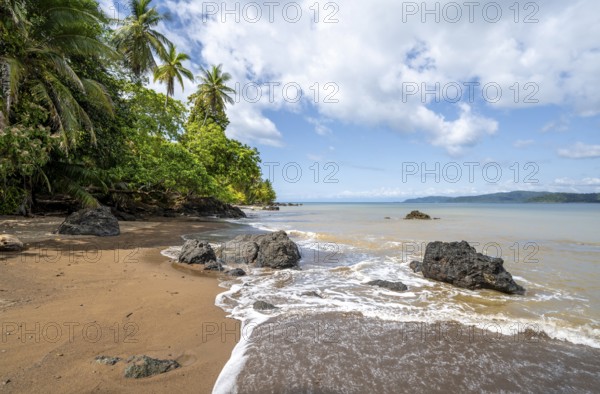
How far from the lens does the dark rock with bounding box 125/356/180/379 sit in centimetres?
272

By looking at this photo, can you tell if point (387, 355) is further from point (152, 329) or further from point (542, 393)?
point (152, 329)

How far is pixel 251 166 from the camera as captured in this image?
24609 mm

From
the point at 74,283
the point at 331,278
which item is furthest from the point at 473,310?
the point at 74,283

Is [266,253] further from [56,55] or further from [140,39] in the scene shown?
[140,39]

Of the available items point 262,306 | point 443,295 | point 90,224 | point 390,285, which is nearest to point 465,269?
point 443,295

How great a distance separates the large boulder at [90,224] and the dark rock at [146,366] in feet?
30.0

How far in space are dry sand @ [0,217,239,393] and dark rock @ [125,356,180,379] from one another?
6 cm

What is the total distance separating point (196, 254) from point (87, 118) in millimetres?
9872

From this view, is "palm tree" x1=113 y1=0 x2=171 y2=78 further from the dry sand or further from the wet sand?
the wet sand

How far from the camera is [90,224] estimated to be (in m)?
10.5

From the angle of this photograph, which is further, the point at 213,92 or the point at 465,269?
the point at 213,92

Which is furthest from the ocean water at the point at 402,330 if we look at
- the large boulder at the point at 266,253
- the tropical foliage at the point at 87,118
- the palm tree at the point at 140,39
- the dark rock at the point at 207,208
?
the palm tree at the point at 140,39

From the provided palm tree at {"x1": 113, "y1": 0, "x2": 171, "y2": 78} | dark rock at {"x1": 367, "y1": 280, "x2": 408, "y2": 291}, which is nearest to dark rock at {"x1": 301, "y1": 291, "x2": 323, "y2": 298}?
dark rock at {"x1": 367, "y1": 280, "x2": 408, "y2": 291}

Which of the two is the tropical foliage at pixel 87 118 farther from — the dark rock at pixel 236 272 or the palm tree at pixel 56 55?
the dark rock at pixel 236 272
